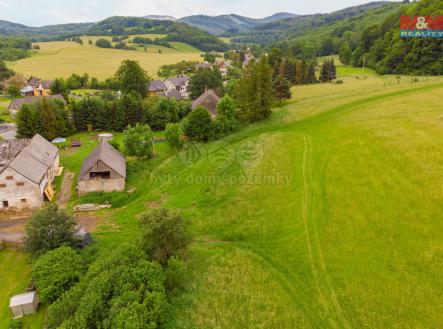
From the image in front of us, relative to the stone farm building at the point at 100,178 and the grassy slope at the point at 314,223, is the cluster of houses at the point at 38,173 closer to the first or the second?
the stone farm building at the point at 100,178

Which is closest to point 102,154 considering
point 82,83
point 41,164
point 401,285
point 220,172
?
point 41,164

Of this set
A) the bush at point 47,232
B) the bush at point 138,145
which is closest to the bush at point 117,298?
the bush at point 47,232

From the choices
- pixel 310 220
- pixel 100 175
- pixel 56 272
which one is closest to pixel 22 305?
pixel 56 272

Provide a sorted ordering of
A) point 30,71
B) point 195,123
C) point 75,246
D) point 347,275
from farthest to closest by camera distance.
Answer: point 30,71 → point 195,123 → point 75,246 → point 347,275

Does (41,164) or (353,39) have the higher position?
(353,39)

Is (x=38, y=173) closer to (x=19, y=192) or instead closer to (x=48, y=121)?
(x=19, y=192)

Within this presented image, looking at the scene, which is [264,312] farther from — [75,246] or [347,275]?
[75,246]
